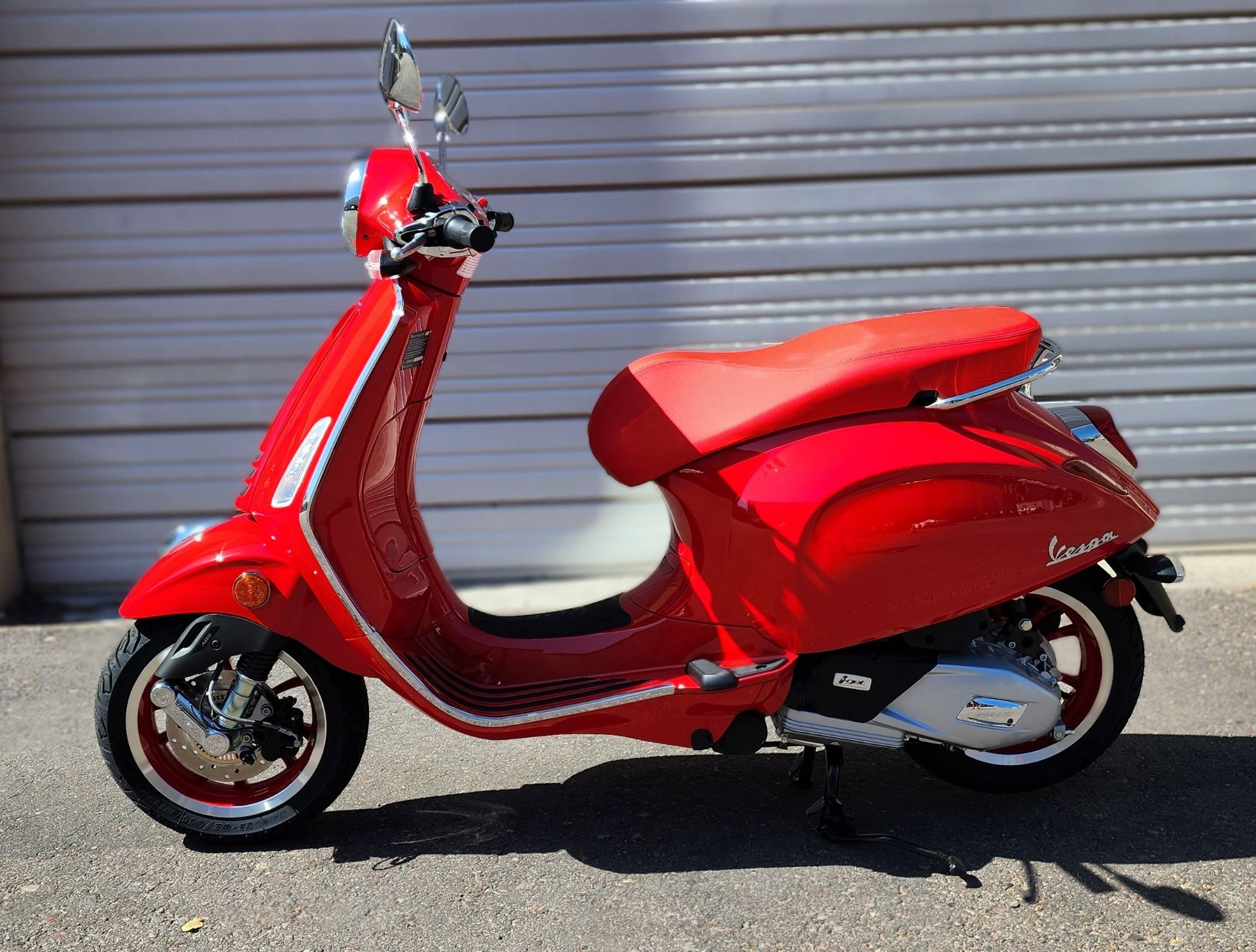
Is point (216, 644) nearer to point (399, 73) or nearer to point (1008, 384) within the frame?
point (399, 73)

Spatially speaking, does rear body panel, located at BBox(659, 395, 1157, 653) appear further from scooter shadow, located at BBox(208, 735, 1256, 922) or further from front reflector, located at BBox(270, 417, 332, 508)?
front reflector, located at BBox(270, 417, 332, 508)

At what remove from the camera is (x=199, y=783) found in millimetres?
2627

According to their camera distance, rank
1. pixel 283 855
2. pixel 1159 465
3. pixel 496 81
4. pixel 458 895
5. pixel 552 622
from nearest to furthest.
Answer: pixel 458 895 < pixel 283 855 < pixel 552 622 < pixel 496 81 < pixel 1159 465

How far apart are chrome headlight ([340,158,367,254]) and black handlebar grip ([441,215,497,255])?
28 centimetres

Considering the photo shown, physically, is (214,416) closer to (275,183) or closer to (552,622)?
(275,183)

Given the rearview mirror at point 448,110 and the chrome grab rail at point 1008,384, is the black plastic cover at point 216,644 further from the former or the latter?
the chrome grab rail at point 1008,384

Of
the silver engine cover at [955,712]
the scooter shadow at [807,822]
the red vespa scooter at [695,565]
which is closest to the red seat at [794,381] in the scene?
the red vespa scooter at [695,565]

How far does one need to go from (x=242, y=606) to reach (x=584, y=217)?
2475 millimetres

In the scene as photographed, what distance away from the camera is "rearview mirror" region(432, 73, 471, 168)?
2691 mm

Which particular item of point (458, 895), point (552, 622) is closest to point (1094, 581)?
point (552, 622)

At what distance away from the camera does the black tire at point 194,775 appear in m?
2.51

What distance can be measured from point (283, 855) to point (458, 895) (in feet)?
1.53

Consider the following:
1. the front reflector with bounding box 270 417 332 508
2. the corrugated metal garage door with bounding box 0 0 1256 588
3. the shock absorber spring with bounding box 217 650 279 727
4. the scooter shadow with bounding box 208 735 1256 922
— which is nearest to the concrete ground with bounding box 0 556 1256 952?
the scooter shadow with bounding box 208 735 1256 922

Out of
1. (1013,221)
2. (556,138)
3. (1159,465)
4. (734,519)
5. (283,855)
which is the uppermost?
(556,138)
